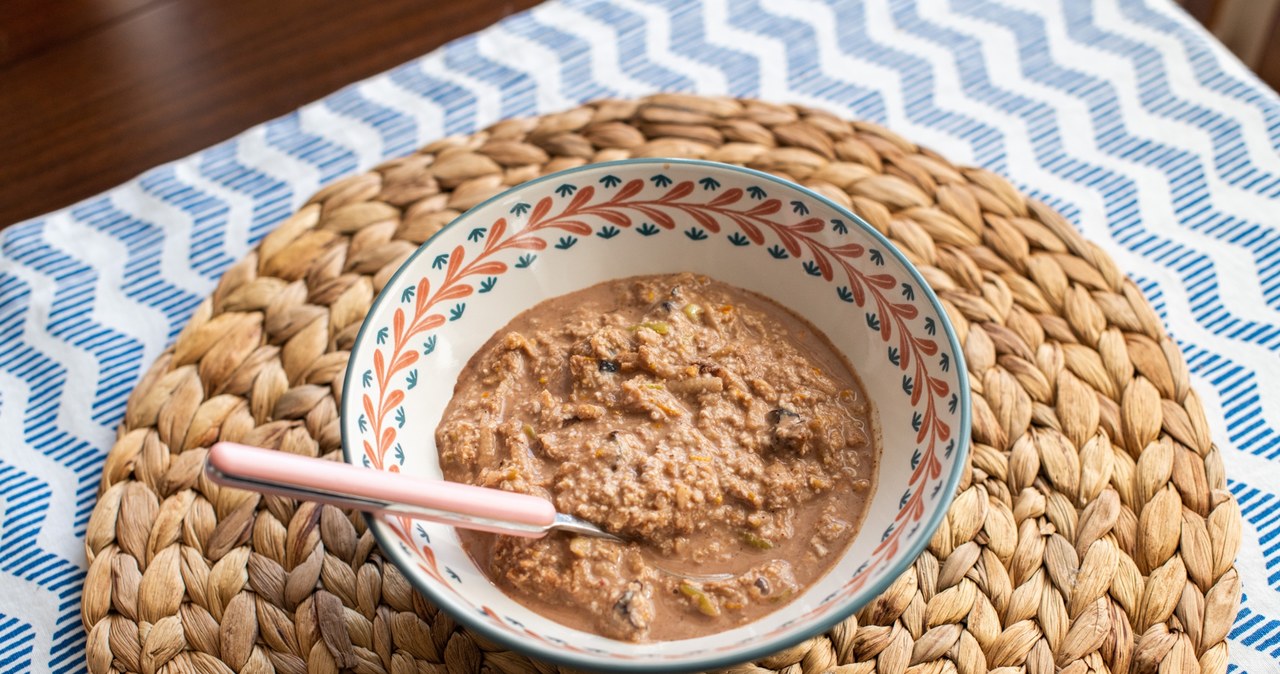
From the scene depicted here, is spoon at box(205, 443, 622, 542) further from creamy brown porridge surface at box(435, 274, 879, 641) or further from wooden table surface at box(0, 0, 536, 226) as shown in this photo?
wooden table surface at box(0, 0, 536, 226)

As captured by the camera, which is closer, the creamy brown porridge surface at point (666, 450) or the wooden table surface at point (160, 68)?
the creamy brown porridge surface at point (666, 450)

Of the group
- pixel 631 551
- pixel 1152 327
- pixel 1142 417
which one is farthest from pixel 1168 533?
pixel 631 551

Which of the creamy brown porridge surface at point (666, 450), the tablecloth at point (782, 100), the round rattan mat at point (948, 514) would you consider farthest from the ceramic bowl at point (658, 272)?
the tablecloth at point (782, 100)

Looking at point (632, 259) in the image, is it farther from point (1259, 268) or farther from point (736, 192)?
point (1259, 268)

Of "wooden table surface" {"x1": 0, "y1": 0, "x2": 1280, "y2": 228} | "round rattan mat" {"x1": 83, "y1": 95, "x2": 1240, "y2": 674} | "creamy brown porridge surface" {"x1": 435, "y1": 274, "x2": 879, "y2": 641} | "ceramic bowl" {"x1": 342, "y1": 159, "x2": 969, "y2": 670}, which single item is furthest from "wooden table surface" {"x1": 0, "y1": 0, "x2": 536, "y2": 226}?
"creamy brown porridge surface" {"x1": 435, "y1": 274, "x2": 879, "y2": 641}

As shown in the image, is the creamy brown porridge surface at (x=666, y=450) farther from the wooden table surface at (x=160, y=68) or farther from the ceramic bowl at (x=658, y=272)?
the wooden table surface at (x=160, y=68)

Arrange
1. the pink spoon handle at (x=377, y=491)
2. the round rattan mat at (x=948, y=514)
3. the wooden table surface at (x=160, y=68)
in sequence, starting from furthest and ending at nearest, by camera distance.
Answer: the wooden table surface at (x=160, y=68), the round rattan mat at (x=948, y=514), the pink spoon handle at (x=377, y=491)

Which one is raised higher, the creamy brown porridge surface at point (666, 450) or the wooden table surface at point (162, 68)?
the wooden table surface at point (162, 68)
